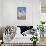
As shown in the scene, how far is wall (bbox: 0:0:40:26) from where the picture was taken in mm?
6219

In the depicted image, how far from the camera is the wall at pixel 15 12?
245 inches

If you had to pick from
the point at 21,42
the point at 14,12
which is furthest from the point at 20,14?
the point at 21,42

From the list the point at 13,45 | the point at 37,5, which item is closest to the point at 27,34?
the point at 13,45

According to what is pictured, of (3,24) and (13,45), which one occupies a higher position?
(3,24)

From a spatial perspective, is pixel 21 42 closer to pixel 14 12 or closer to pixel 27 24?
pixel 27 24

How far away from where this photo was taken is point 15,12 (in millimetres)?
6266

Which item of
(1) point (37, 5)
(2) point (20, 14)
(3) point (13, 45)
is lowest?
(3) point (13, 45)

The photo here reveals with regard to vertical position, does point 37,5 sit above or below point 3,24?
above

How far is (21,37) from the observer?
20.0 feet

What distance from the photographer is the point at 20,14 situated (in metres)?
6.29

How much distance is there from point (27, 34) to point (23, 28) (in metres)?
0.32

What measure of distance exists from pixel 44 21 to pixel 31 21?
57 centimetres

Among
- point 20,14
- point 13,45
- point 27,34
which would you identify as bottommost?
point 13,45

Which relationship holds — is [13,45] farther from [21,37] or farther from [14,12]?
[14,12]
